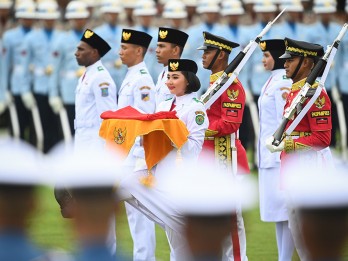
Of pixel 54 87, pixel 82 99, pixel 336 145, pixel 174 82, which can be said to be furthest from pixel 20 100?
pixel 174 82

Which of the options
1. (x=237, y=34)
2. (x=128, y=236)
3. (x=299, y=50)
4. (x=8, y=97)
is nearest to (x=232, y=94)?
(x=299, y=50)

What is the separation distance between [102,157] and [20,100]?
12811 millimetres

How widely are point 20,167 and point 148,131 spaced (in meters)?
3.49

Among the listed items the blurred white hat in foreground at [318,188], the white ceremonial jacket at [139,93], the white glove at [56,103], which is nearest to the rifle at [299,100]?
the white ceremonial jacket at [139,93]

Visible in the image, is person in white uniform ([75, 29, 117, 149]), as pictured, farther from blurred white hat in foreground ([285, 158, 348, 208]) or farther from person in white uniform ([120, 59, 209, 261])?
blurred white hat in foreground ([285, 158, 348, 208])

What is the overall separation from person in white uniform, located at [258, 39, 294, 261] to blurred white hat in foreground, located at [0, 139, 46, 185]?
16.6 ft

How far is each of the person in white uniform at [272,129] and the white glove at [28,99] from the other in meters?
7.32

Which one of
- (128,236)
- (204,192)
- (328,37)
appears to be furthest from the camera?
(328,37)

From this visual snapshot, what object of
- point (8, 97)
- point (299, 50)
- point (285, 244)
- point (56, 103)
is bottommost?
point (285, 244)

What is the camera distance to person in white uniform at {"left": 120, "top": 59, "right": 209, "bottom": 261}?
6801 millimetres

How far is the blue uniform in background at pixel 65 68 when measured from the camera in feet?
47.7

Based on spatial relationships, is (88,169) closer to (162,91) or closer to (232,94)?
(232,94)

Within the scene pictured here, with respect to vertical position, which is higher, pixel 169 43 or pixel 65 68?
pixel 169 43

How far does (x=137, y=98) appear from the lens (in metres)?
8.82
